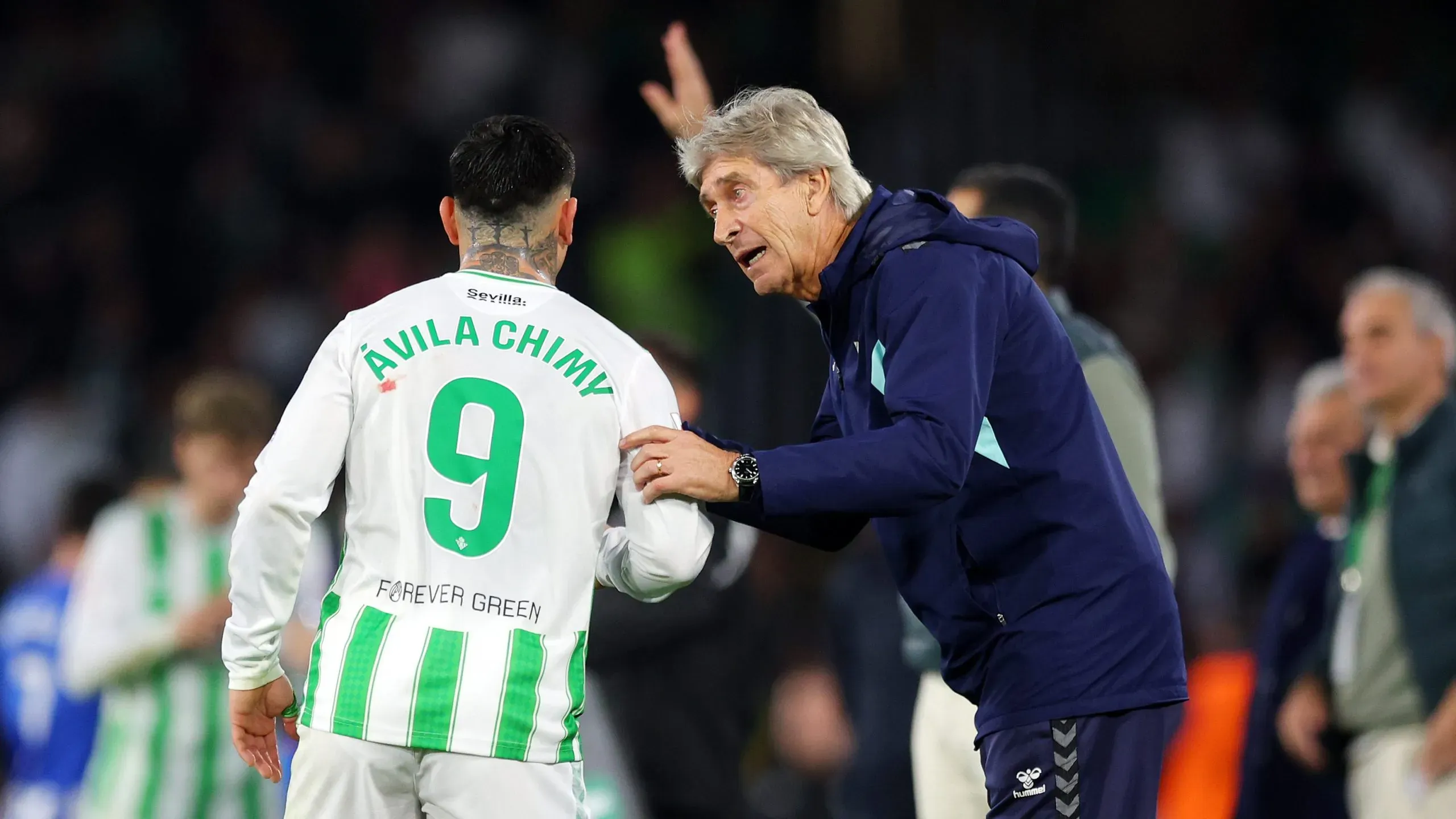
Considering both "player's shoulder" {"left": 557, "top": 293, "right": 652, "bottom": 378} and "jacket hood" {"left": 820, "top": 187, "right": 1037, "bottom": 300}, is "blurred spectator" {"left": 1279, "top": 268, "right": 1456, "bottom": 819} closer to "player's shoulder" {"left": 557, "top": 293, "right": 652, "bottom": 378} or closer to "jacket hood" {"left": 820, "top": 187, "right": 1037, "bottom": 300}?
"jacket hood" {"left": 820, "top": 187, "right": 1037, "bottom": 300}

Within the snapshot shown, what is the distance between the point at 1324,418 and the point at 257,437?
406cm

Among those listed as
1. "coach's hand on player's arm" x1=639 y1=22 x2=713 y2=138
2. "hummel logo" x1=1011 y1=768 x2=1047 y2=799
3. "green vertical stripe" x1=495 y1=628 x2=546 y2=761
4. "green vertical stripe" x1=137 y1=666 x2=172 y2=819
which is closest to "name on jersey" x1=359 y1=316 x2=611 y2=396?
"green vertical stripe" x1=495 y1=628 x2=546 y2=761

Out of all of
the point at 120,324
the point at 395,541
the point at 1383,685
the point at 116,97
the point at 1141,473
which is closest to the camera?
the point at 395,541

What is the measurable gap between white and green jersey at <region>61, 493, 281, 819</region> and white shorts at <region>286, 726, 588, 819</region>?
266 cm

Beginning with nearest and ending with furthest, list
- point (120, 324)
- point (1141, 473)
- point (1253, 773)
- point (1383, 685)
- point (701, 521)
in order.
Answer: point (701, 521), point (1141, 473), point (1383, 685), point (1253, 773), point (120, 324)

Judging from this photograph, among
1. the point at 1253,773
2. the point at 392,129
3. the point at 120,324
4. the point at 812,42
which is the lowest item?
the point at 1253,773

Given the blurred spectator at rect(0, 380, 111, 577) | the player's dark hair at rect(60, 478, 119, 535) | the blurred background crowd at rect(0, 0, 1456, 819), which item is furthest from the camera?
the blurred spectator at rect(0, 380, 111, 577)

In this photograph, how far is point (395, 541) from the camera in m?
3.23

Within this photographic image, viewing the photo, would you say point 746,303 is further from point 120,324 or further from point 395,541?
point 395,541

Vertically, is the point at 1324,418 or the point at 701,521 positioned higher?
the point at 1324,418

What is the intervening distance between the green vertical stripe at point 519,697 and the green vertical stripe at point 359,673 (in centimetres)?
25

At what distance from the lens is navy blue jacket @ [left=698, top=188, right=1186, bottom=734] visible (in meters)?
3.31

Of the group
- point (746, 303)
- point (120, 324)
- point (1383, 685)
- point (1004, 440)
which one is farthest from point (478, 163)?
point (120, 324)

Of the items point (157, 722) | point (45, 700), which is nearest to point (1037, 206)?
point (157, 722)
